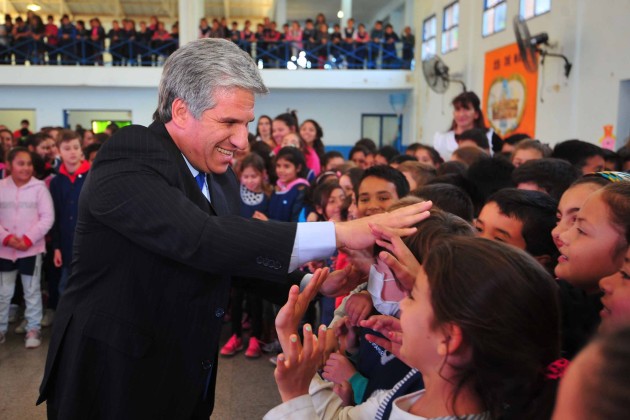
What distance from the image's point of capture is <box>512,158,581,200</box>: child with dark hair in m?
2.55

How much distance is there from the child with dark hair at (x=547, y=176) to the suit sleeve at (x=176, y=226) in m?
1.63

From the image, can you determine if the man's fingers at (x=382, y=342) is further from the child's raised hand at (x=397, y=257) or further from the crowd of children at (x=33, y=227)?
the crowd of children at (x=33, y=227)

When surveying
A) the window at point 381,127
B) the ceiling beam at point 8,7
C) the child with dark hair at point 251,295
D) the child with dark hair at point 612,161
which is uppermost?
the ceiling beam at point 8,7

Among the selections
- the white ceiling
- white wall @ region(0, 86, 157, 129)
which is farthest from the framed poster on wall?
white wall @ region(0, 86, 157, 129)

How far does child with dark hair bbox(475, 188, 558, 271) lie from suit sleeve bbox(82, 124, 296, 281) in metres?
0.96

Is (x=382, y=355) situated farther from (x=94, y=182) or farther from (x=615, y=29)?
(x=615, y=29)

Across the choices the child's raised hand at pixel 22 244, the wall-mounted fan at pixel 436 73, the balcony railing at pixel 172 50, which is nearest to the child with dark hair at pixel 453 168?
the child's raised hand at pixel 22 244

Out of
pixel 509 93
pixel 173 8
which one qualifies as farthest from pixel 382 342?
pixel 173 8

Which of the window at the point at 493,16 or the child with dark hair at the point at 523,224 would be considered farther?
the window at the point at 493,16

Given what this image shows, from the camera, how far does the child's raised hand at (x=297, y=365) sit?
1209 mm

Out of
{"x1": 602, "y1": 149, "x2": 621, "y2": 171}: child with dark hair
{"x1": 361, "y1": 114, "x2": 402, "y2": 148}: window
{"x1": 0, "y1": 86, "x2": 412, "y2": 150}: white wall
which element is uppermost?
{"x1": 0, "y1": 86, "x2": 412, "y2": 150}: white wall

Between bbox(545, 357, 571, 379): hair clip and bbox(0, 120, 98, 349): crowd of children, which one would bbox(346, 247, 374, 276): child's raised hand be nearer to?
bbox(545, 357, 571, 379): hair clip

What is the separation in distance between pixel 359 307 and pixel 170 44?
45.6 ft

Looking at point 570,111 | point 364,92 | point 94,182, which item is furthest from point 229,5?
point 94,182
